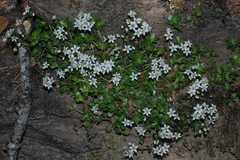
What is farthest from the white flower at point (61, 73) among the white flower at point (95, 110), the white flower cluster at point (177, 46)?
the white flower cluster at point (177, 46)

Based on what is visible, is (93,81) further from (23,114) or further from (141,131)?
(23,114)

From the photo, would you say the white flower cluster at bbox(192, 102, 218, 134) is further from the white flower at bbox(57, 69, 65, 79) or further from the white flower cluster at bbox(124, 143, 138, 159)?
the white flower at bbox(57, 69, 65, 79)

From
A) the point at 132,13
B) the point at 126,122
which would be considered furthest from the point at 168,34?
the point at 126,122

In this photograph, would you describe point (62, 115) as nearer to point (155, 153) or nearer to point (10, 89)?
point (10, 89)

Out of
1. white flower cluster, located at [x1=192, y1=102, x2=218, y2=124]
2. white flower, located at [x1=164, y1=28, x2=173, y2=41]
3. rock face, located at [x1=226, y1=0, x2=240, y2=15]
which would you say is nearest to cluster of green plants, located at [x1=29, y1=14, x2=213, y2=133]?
white flower, located at [x1=164, y1=28, x2=173, y2=41]

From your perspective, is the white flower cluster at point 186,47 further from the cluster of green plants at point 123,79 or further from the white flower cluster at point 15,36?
the white flower cluster at point 15,36

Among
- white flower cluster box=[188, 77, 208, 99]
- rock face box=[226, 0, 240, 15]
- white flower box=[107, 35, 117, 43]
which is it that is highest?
rock face box=[226, 0, 240, 15]
